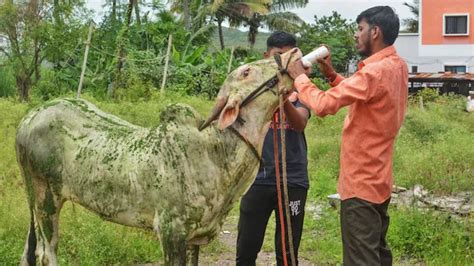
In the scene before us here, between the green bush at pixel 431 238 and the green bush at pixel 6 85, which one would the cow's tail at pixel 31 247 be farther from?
the green bush at pixel 6 85

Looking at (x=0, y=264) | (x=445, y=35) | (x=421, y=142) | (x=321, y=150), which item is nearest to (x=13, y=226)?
(x=0, y=264)

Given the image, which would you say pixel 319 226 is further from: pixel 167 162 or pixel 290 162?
pixel 167 162

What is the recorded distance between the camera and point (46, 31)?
→ 41.5 feet

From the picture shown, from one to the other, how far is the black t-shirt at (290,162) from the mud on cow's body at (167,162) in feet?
2.63

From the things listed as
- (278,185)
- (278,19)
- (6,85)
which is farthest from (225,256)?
(278,19)

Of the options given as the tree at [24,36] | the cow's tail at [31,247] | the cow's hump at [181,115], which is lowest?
the cow's tail at [31,247]

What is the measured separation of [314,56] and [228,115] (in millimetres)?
476

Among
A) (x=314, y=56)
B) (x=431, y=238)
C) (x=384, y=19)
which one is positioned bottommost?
(x=431, y=238)

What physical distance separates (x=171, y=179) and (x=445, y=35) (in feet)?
89.5

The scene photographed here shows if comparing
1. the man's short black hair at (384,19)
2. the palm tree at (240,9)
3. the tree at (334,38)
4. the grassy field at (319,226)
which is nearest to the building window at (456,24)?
the tree at (334,38)

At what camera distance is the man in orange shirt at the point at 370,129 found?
279 cm

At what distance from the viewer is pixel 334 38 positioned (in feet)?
93.9

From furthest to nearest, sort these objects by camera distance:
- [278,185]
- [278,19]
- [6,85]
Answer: [278,19] < [6,85] < [278,185]

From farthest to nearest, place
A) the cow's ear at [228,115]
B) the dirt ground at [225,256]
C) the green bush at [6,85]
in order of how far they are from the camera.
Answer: the green bush at [6,85]
the dirt ground at [225,256]
the cow's ear at [228,115]
